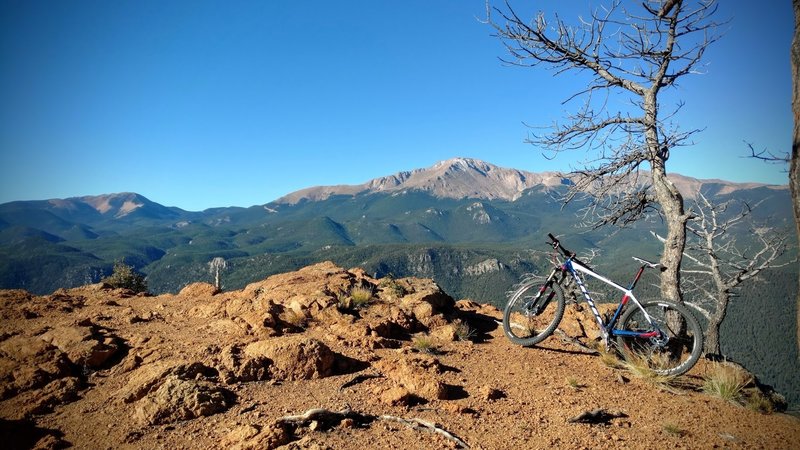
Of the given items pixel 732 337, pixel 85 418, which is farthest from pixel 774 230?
pixel 732 337

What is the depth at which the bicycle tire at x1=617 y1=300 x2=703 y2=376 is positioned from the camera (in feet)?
19.4

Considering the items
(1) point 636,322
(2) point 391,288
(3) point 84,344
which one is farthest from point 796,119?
(3) point 84,344

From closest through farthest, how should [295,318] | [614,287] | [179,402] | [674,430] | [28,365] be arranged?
[674,430] → [179,402] → [28,365] → [614,287] → [295,318]

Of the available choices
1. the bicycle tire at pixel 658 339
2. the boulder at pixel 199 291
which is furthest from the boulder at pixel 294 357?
the boulder at pixel 199 291

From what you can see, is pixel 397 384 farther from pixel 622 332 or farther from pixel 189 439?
pixel 622 332

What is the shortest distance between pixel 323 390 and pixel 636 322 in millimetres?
5199

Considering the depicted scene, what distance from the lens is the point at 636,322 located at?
6.60m

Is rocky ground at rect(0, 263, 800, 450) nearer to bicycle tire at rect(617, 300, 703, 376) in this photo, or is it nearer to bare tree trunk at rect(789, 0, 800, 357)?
bicycle tire at rect(617, 300, 703, 376)

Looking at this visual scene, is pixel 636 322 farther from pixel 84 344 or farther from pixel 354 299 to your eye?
pixel 84 344

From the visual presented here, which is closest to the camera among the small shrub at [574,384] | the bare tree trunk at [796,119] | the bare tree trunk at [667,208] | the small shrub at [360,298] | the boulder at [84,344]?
the bare tree trunk at [796,119]

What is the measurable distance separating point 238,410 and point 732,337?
121767 millimetres

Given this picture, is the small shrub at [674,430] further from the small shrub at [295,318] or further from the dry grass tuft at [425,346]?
the small shrub at [295,318]

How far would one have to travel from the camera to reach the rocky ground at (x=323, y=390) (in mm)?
4152

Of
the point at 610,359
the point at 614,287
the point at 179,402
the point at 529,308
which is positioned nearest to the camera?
the point at 179,402
